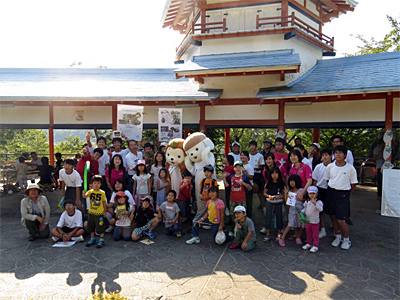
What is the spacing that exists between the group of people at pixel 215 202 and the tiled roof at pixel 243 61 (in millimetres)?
2748

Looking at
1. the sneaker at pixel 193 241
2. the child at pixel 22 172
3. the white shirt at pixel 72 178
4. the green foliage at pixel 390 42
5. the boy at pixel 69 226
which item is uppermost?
the green foliage at pixel 390 42

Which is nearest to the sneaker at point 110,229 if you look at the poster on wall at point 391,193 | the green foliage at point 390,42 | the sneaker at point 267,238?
the sneaker at point 267,238

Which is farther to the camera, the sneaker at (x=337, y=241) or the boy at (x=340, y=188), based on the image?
the sneaker at (x=337, y=241)

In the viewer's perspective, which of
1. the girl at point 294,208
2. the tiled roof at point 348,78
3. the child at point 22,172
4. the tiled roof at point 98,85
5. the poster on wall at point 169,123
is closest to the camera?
the girl at point 294,208

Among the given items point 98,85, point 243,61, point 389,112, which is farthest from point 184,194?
point 98,85

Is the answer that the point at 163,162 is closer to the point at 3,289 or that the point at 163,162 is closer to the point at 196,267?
the point at 196,267

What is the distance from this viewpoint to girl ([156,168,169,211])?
19.3 feet

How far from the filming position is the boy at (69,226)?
5117 millimetres

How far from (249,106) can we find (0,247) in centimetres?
740

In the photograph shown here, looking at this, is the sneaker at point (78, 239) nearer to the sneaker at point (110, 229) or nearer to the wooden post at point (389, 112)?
the sneaker at point (110, 229)

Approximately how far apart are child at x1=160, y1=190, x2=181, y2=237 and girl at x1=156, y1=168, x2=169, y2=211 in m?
0.44

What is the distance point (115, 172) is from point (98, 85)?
545 cm

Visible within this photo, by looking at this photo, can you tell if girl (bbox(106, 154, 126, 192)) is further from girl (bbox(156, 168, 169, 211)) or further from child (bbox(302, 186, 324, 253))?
child (bbox(302, 186, 324, 253))

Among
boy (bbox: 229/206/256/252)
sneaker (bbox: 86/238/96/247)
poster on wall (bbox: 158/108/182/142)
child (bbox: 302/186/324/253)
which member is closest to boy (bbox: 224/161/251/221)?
boy (bbox: 229/206/256/252)
